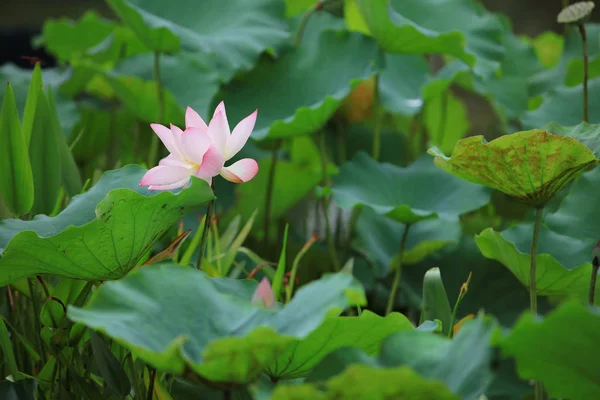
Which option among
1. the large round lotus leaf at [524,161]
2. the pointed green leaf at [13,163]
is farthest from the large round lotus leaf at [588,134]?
the pointed green leaf at [13,163]

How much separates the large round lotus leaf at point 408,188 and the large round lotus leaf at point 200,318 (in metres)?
0.51

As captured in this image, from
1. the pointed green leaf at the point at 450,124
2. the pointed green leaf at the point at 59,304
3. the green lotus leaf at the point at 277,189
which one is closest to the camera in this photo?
the pointed green leaf at the point at 59,304

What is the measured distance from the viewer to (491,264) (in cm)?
113

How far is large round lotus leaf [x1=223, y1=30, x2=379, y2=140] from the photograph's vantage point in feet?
3.84

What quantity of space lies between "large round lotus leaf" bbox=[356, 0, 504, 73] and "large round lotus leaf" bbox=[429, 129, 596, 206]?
45 cm

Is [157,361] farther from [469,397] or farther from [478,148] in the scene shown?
[478,148]

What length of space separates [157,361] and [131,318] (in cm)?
5

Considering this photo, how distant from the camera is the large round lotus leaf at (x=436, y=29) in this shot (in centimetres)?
107

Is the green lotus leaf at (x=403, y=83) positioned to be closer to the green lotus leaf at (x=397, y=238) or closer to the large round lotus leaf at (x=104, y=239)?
the green lotus leaf at (x=397, y=238)

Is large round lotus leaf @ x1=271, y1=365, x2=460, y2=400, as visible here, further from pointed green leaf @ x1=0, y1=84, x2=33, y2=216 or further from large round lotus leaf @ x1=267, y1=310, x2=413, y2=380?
pointed green leaf @ x1=0, y1=84, x2=33, y2=216

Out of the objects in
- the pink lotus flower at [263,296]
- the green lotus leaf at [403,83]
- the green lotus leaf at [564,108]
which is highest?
the pink lotus flower at [263,296]

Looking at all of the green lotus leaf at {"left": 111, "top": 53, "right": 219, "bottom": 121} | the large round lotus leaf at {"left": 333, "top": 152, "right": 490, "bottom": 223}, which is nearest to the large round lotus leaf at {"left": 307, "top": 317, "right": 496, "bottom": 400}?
the large round lotus leaf at {"left": 333, "top": 152, "right": 490, "bottom": 223}

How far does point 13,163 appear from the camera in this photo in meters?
0.71

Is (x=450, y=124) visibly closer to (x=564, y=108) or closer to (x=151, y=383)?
(x=564, y=108)
